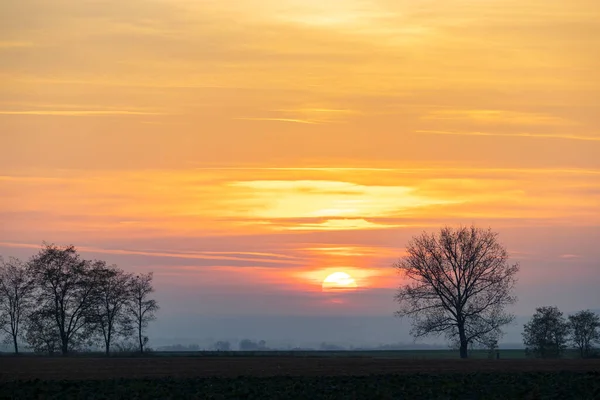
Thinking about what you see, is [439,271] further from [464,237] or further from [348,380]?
[348,380]

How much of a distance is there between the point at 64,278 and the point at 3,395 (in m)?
73.6

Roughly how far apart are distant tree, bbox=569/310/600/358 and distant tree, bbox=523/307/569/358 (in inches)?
69.5

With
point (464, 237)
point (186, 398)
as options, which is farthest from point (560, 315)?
point (186, 398)

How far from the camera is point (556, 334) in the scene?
12650 cm

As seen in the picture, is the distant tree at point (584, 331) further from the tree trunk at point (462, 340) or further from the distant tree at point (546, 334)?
the tree trunk at point (462, 340)

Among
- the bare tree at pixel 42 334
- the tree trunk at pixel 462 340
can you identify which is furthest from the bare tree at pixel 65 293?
the tree trunk at pixel 462 340

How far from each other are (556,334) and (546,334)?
140 cm

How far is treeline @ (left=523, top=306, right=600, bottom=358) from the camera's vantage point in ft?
410

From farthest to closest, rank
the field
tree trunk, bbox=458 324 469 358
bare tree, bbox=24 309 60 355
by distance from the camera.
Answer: bare tree, bbox=24 309 60 355, tree trunk, bbox=458 324 469 358, the field

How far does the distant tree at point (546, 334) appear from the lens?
12488 cm

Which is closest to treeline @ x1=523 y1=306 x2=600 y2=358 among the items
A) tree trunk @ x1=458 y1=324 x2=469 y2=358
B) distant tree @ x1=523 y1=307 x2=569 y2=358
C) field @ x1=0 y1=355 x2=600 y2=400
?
distant tree @ x1=523 y1=307 x2=569 y2=358

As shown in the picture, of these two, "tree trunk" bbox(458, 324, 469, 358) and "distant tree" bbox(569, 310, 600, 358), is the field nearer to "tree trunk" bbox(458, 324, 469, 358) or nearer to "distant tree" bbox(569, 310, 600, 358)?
"tree trunk" bbox(458, 324, 469, 358)

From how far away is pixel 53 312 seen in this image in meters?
120

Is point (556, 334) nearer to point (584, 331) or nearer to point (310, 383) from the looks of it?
point (584, 331)
